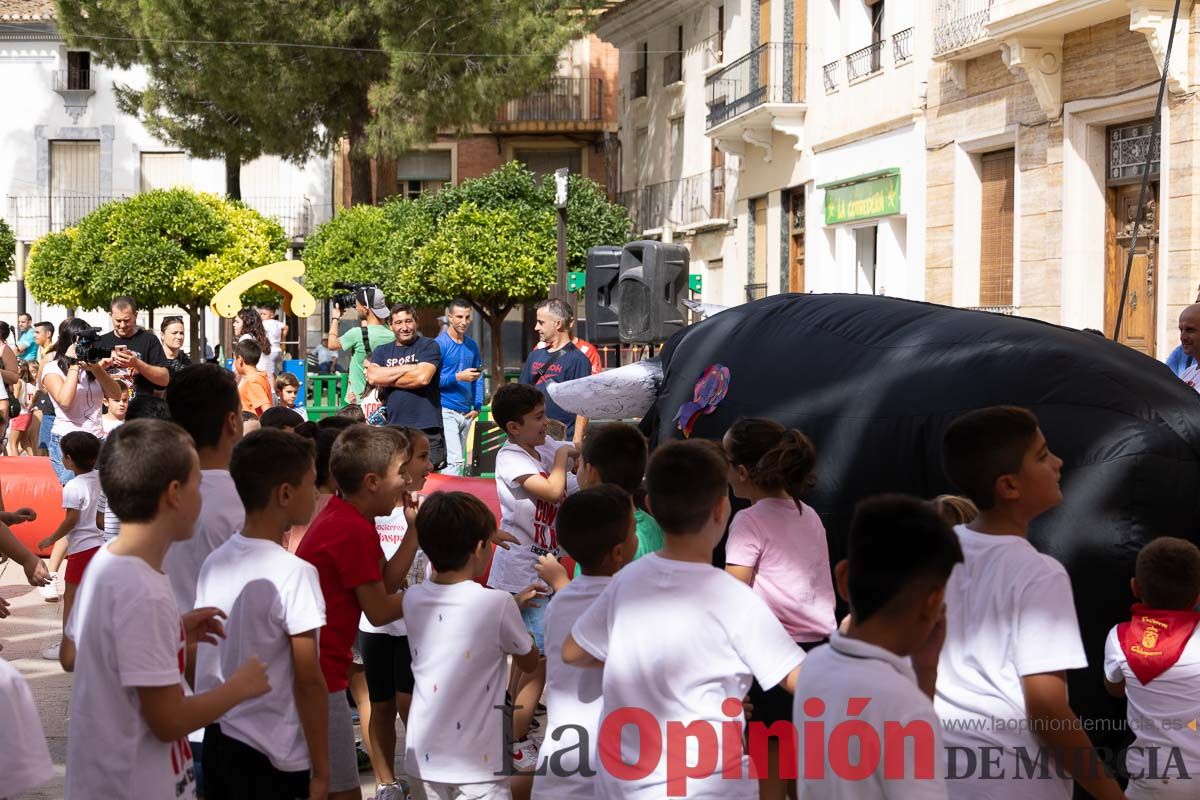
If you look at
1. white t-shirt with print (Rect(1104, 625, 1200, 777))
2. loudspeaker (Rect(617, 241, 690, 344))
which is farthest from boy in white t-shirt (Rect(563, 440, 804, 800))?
loudspeaker (Rect(617, 241, 690, 344))

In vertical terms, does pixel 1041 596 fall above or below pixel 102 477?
below

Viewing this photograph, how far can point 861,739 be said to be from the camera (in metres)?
2.85

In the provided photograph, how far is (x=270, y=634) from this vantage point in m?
4.14

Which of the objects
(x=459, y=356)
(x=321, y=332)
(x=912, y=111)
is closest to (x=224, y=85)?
(x=321, y=332)

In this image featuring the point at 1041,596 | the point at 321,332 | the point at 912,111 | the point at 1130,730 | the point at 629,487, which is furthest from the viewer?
the point at 321,332

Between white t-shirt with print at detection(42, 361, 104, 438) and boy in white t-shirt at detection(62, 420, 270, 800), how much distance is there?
23.6 feet

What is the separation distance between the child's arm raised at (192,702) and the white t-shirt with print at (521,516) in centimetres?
302

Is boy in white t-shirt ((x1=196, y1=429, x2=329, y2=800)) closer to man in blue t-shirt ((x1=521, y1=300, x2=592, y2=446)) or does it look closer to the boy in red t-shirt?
the boy in red t-shirt

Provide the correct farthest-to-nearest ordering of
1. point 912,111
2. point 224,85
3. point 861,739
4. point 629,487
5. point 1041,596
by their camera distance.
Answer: point 224,85, point 912,111, point 629,487, point 1041,596, point 861,739

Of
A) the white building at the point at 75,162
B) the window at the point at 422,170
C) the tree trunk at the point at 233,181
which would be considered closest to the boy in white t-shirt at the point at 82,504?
the tree trunk at the point at 233,181

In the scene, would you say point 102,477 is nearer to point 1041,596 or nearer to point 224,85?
point 1041,596

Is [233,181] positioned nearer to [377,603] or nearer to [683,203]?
[683,203]

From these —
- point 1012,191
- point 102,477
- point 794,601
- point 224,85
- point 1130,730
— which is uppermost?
point 224,85

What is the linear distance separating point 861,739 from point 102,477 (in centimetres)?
192
